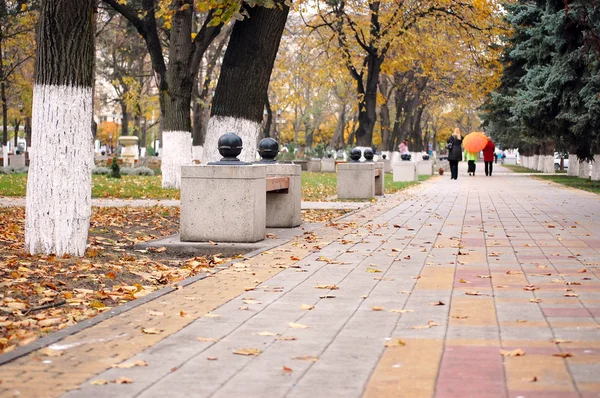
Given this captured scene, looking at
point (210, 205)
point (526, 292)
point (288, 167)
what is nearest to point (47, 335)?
point (526, 292)

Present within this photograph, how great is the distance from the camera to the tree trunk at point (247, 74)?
1514 centimetres

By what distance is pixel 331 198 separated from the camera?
23375 millimetres

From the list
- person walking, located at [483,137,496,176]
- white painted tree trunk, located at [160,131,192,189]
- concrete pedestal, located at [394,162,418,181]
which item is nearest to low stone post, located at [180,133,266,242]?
white painted tree trunk, located at [160,131,192,189]

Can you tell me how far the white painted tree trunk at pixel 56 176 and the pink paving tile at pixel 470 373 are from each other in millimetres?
5479

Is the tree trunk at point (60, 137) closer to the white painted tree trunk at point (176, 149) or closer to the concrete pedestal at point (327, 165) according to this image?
the white painted tree trunk at point (176, 149)

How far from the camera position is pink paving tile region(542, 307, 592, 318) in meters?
6.84

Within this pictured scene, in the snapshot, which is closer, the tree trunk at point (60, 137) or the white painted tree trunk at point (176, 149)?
the tree trunk at point (60, 137)

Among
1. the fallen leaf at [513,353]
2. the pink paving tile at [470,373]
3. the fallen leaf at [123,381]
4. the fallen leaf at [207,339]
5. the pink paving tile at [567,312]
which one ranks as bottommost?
the fallen leaf at [123,381]

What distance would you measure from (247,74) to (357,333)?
377 inches

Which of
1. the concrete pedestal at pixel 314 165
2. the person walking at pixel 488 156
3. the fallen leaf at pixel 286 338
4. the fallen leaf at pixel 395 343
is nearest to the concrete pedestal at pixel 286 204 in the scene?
the fallen leaf at pixel 286 338

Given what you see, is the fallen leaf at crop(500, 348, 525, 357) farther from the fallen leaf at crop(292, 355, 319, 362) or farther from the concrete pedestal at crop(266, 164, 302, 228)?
the concrete pedestal at crop(266, 164, 302, 228)

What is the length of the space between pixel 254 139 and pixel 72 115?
587cm

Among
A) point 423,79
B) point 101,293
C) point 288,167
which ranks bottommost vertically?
point 101,293

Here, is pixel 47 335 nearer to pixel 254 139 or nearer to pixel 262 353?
pixel 262 353
